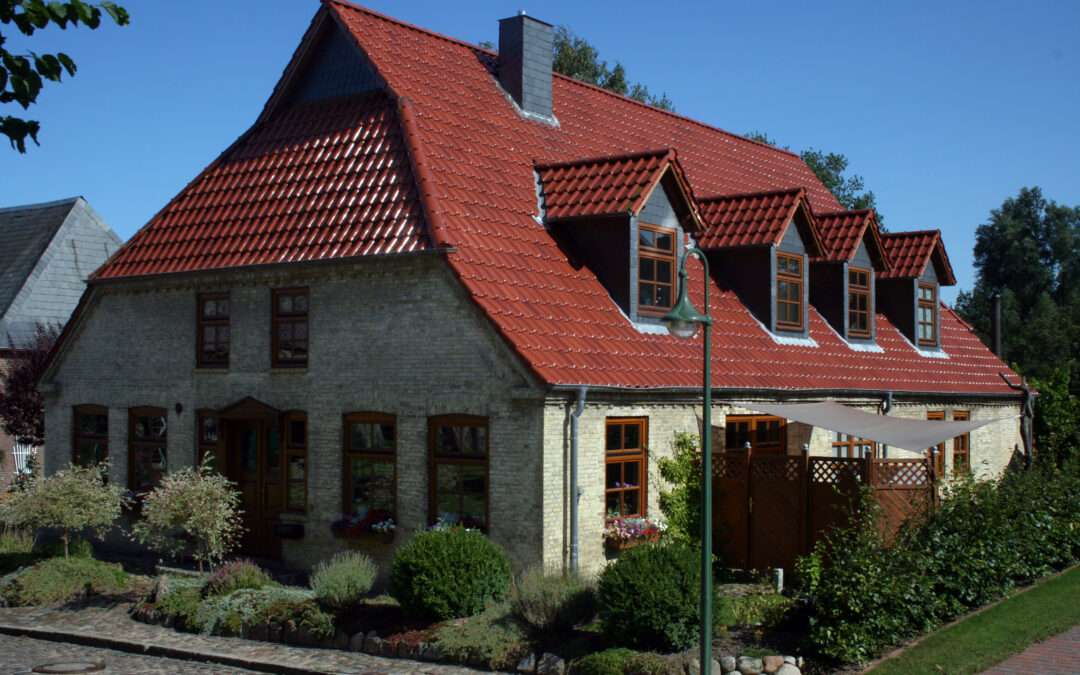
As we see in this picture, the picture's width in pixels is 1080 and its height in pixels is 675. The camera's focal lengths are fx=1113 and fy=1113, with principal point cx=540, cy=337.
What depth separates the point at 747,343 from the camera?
19.6 meters

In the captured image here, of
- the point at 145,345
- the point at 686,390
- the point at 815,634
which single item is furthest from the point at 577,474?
the point at 145,345

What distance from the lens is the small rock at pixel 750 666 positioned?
11.5 meters

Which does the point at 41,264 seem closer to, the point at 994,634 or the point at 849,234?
the point at 849,234

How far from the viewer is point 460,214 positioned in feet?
54.4

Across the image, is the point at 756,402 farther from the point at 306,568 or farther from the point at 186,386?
the point at 186,386

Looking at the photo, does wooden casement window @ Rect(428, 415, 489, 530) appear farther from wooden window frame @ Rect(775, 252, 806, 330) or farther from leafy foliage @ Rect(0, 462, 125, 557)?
wooden window frame @ Rect(775, 252, 806, 330)

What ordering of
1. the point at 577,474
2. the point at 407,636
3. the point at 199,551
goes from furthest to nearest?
the point at 199,551
the point at 577,474
the point at 407,636

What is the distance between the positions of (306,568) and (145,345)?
18.0ft

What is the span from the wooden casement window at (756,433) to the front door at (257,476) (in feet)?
24.4

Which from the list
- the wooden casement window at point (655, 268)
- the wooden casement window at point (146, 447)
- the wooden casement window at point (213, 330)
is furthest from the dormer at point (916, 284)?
the wooden casement window at point (146, 447)

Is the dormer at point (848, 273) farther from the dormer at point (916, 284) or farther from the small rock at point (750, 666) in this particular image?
the small rock at point (750, 666)

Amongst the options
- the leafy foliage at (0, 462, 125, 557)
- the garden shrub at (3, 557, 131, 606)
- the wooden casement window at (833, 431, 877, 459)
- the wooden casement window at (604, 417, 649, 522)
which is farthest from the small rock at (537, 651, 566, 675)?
the wooden casement window at (833, 431, 877, 459)

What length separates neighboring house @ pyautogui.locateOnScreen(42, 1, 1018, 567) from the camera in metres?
15.6

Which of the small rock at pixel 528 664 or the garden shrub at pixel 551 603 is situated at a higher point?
the garden shrub at pixel 551 603
